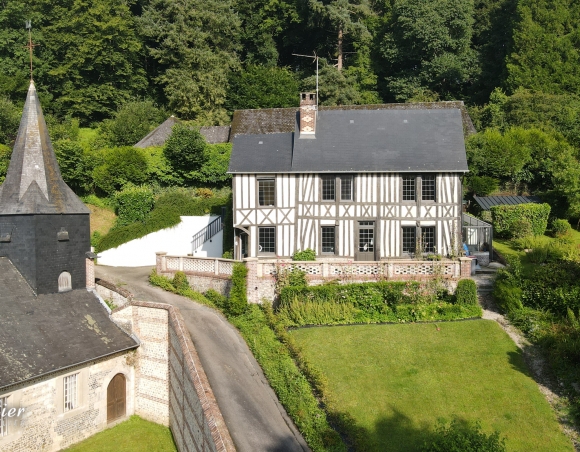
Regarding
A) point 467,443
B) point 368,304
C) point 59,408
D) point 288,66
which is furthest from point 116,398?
point 288,66

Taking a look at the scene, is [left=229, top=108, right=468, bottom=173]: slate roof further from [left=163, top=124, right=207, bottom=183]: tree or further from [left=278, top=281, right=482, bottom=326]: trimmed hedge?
[left=163, top=124, right=207, bottom=183]: tree

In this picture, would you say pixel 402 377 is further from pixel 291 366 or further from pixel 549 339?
pixel 549 339

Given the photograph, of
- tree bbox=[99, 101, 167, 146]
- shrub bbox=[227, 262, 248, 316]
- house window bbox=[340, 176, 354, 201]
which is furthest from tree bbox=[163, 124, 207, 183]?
shrub bbox=[227, 262, 248, 316]

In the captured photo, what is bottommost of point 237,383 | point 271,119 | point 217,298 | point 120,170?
point 237,383

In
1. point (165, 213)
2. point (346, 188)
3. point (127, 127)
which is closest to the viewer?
point (346, 188)

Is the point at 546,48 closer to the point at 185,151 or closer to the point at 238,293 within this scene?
the point at 185,151

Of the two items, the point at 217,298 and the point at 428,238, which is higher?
the point at 428,238
